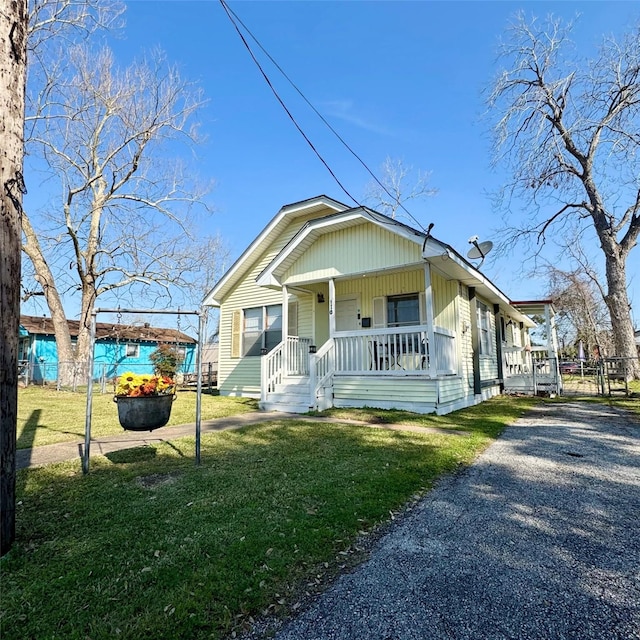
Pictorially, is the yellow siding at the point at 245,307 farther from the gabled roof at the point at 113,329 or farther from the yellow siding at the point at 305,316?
the gabled roof at the point at 113,329

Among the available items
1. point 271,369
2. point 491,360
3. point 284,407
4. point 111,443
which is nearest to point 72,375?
point 271,369

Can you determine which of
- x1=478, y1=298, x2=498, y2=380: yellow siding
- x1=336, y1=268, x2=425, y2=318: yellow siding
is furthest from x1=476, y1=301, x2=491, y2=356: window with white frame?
x1=336, y1=268, x2=425, y2=318: yellow siding

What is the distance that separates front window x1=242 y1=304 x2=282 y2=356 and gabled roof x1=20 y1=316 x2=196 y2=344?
24.9 feet

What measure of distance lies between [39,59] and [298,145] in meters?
14.3

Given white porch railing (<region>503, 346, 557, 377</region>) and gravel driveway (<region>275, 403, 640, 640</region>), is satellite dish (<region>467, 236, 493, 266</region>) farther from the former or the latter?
gravel driveway (<region>275, 403, 640, 640</region>)

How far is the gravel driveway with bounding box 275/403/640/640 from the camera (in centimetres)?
184

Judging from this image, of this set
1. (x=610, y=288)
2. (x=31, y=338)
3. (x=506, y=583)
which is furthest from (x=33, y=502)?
(x=31, y=338)

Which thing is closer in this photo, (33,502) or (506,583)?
(506,583)

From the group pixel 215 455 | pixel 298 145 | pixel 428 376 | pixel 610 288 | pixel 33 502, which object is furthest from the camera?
pixel 610 288

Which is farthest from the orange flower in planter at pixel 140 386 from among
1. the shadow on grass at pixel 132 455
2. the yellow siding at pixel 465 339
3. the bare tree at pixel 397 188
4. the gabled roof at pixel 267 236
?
the bare tree at pixel 397 188

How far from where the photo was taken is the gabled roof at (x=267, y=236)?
11.6 m

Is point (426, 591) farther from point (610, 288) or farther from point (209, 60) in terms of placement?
point (610, 288)

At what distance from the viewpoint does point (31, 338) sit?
22.9 metres

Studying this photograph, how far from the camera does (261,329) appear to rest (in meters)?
13.1
